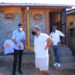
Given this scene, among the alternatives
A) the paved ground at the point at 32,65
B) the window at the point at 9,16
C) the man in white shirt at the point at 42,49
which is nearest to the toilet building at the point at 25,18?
the window at the point at 9,16

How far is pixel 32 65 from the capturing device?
29.8 ft

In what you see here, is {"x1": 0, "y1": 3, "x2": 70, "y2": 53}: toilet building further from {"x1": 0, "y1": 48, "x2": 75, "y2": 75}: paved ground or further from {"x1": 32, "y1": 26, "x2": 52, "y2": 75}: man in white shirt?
{"x1": 32, "y1": 26, "x2": 52, "y2": 75}: man in white shirt

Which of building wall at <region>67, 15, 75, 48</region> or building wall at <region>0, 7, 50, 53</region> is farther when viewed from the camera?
building wall at <region>67, 15, 75, 48</region>

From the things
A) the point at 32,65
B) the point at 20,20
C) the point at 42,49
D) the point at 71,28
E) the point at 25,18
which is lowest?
the point at 32,65

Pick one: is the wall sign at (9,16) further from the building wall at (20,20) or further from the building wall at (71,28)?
the building wall at (71,28)

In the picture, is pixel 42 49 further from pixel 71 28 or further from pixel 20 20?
pixel 71 28

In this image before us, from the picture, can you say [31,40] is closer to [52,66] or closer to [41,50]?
[52,66]

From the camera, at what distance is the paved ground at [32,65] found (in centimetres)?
787

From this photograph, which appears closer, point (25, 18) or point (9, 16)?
point (9, 16)

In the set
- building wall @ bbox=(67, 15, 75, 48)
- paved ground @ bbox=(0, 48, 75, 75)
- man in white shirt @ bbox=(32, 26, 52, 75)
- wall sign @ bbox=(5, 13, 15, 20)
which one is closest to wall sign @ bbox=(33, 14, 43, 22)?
wall sign @ bbox=(5, 13, 15, 20)

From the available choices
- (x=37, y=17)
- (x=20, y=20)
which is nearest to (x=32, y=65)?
(x=20, y=20)

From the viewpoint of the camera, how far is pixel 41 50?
18.4 ft

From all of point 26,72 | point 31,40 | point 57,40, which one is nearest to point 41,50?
point 26,72

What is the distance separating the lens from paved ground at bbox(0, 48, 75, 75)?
787 centimetres
